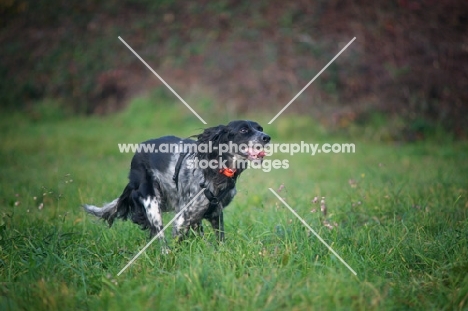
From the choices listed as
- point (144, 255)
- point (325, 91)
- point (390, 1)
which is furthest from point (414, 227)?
point (390, 1)

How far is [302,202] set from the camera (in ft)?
19.7

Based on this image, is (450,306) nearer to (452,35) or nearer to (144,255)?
(144,255)

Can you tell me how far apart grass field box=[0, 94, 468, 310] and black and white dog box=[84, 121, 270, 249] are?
19 centimetres

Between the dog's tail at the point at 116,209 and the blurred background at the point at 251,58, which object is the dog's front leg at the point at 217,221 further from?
the blurred background at the point at 251,58

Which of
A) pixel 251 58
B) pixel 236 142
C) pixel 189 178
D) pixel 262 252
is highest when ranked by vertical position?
pixel 251 58

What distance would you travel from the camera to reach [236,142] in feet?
16.0

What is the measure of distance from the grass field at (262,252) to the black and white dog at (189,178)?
19cm

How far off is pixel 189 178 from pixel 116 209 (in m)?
0.85

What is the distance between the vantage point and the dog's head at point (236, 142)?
15.7ft

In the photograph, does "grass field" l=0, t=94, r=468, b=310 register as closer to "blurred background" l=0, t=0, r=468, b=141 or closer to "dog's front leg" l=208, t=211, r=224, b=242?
"dog's front leg" l=208, t=211, r=224, b=242

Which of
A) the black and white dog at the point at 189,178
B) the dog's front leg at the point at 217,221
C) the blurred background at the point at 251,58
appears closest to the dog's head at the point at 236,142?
the black and white dog at the point at 189,178

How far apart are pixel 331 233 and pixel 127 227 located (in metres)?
2.08

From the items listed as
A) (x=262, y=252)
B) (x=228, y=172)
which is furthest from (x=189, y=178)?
(x=262, y=252)

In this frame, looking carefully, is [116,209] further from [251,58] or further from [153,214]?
[251,58]
